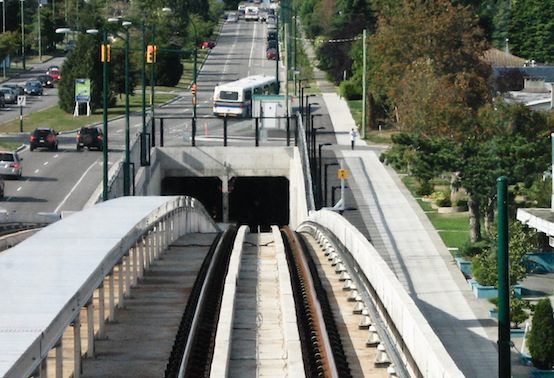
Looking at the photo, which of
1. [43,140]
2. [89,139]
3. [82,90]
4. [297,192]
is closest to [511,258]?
[297,192]

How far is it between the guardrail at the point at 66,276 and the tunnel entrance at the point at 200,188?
44.8m

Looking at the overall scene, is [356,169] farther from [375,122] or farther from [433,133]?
[375,122]

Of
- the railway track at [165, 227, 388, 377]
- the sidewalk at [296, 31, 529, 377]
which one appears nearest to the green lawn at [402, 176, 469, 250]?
the sidewalk at [296, 31, 529, 377]

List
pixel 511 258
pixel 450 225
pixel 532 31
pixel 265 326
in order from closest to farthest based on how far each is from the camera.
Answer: pixel 265 326
pixel 511 258
pixel 450 225
pixel 532 31

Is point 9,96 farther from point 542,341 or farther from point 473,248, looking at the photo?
point 542,341

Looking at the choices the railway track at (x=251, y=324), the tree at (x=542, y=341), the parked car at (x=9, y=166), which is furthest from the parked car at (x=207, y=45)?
the railway track at (x=251, y=324)

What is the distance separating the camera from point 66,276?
1576 centimetres

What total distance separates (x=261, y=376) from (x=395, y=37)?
6702cm

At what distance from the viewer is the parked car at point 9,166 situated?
6556cm

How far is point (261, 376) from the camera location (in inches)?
685

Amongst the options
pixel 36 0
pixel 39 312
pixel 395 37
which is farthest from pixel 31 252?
pixel 36 0

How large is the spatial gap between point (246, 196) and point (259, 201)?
732 millimetres

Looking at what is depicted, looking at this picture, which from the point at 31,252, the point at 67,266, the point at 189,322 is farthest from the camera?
the point at 189,322

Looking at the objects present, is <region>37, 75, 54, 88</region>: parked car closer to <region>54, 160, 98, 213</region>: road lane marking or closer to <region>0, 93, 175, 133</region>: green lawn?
<region>0, 93, 175, 133</region>: green lawn
